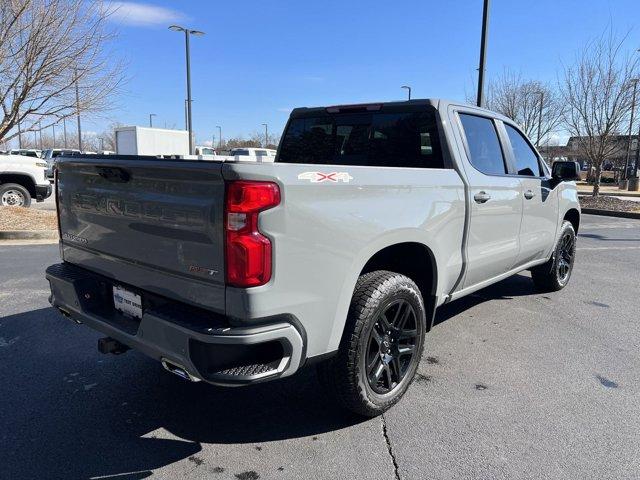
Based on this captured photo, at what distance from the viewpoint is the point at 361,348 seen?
281 centimetres

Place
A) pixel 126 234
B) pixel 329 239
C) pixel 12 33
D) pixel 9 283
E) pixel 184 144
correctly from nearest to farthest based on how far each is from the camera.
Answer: pixel 329 239
pixel 126 234
pixel 9 283
pixel 12 33
pixel 184 144

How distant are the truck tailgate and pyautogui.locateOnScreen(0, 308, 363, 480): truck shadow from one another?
87 cm

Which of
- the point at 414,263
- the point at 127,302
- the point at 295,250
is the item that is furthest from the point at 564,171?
the point at 127,302

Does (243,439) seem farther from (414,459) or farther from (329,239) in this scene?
(329,239)

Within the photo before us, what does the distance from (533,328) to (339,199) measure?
10.0ft

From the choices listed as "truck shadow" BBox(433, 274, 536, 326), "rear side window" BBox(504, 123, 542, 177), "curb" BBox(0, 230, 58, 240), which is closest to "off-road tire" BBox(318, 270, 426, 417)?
"truck shadow" BBox(433, 274, 536, 326)

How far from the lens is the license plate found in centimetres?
280

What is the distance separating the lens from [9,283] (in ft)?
20.2

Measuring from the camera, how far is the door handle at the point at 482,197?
12.4 ft

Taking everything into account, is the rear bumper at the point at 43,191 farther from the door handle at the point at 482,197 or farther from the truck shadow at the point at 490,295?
the door handle at the point at 482,197

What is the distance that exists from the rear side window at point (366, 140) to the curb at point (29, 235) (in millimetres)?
6840

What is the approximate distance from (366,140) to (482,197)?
1.02 meters

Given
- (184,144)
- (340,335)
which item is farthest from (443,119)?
(184,144)

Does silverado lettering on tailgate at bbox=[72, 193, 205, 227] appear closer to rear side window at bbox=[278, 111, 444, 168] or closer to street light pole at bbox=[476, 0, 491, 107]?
rear side window at bbox=[278, 111, 444, 168]
